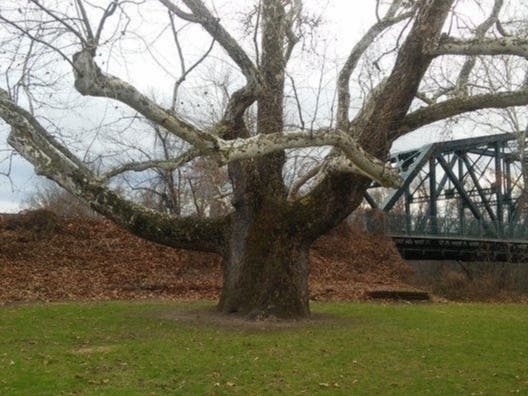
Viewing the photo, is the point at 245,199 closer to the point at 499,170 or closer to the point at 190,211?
the point at 190,211

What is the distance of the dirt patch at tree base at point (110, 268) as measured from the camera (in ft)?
64.4

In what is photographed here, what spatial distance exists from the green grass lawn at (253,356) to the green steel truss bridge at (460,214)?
44.3ft

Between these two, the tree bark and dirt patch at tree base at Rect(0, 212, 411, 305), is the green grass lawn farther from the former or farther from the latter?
dirt patch at tree base at Rect(0, 212, 411, 305)

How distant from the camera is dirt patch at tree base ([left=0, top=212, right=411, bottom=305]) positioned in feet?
64.4

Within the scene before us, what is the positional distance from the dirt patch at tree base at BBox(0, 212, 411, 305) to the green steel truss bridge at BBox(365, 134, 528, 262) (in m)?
4.35

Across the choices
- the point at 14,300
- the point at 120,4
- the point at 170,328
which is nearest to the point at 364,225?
the point at 14,300

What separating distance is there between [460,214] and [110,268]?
31.2 meters

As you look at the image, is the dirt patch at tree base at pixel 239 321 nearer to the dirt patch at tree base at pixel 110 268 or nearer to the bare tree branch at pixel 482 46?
the dirt patch at tree base at pixel 110 268

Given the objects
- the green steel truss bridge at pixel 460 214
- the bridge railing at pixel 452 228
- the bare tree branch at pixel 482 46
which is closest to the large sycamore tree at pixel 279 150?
the bare tree branch at pixel 482 46

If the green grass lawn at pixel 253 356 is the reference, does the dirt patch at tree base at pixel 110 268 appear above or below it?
above

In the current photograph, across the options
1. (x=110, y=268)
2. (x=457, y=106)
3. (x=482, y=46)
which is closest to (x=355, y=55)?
(x=457, y=106)

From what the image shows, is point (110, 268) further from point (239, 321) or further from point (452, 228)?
point (452, 228)

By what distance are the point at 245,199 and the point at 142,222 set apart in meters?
2.11

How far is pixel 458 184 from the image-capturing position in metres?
49.9
